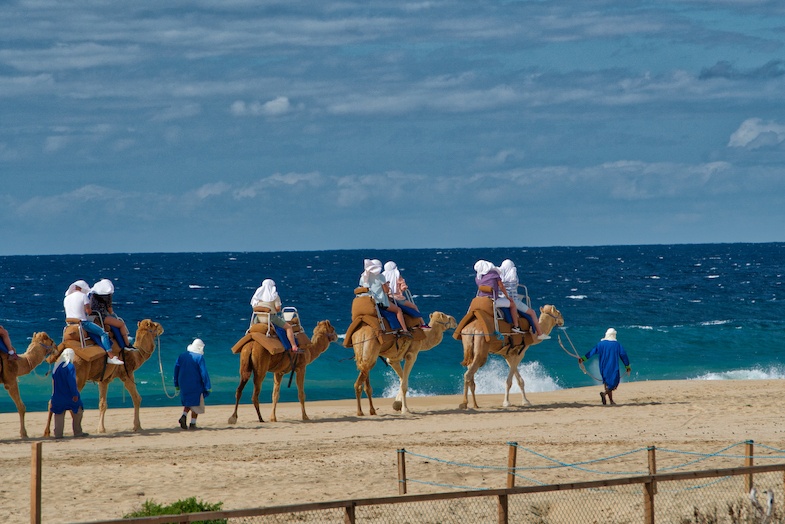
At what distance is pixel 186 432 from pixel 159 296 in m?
56.7

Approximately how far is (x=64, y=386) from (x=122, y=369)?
1.70 m

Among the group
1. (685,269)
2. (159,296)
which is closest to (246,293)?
(159,296)

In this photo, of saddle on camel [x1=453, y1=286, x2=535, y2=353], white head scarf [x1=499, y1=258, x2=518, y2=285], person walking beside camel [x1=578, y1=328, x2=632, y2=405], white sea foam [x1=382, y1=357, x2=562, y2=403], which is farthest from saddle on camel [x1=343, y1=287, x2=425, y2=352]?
white sea foam [x1=382, y1=357, x2=562, y2=403]

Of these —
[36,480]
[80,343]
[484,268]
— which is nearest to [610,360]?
[484,268]

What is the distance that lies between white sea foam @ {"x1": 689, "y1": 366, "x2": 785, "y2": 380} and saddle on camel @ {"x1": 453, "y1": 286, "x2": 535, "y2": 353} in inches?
535

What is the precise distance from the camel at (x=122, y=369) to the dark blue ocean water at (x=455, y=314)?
39.7 inches

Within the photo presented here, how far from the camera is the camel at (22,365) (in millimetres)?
18703

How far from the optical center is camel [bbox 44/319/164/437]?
1908 centimetres

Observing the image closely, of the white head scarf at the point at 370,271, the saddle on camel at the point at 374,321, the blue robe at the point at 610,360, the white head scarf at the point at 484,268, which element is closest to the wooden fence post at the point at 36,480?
the saddle on camel at the point at 374,321

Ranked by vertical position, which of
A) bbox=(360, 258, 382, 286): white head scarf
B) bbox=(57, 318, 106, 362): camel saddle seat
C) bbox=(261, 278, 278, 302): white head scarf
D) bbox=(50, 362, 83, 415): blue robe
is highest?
bbox=(360, 258, 382, 286): white head scarf

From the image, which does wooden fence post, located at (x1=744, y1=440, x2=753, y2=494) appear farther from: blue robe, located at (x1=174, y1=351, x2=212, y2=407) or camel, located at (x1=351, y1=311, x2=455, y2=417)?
blue robe, located at (x1=174, y1=351, x2=212, y2=407)

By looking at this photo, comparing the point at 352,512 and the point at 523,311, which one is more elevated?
the point at 523,311

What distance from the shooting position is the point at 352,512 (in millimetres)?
9539

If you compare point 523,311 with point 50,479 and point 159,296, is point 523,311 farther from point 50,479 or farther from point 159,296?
point 159,296
